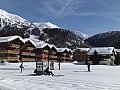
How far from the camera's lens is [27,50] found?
81.8m

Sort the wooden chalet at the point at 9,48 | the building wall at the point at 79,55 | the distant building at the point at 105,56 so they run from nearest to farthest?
1. the wooden chalet at the point at 9,48
2. the distant building at the point at 105,56
3. the building wall at the point at 79,55

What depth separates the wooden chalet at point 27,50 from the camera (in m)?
79.6

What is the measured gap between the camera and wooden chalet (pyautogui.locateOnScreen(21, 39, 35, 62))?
79.6m

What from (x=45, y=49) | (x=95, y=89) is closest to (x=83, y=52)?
(x=45, y=49)

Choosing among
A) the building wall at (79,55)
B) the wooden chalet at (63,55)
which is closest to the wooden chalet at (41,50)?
the wooden chalet at (63,55)

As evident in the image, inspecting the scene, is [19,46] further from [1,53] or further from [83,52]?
[83,52]

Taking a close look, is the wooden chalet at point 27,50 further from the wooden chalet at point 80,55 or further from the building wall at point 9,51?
the wooden chalet at point 80,55

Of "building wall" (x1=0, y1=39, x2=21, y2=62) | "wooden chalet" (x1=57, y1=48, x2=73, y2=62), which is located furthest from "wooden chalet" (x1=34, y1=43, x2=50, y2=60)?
"building wall" (x1=0, y1=39, x2=21, y2=62)

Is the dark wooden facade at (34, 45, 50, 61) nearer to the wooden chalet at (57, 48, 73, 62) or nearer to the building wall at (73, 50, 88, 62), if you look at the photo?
the wooden chalet at (57, 48, 73, 62)

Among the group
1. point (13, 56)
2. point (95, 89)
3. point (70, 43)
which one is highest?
point (70, 43)

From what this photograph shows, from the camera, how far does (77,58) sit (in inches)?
4434

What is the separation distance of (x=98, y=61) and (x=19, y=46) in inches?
1060

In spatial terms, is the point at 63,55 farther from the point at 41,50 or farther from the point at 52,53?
the point at 41,50

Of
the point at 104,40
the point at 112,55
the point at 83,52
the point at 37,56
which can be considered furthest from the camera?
the point at 104,40
